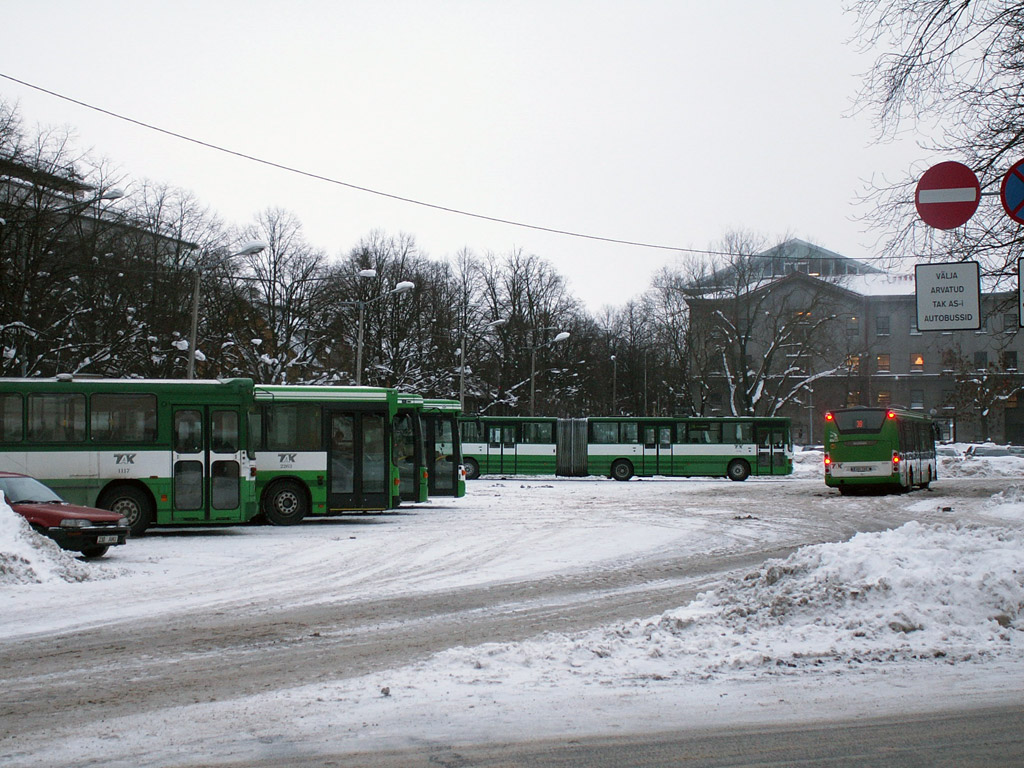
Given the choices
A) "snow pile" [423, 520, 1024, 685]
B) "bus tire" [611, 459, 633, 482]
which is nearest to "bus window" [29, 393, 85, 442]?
"snow pile" [423, 520, 1024, 685]

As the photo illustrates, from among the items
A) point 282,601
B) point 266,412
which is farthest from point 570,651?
point 266,412

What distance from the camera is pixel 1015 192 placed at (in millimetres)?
8945

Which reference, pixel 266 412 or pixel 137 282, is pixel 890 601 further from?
pixel 137 282

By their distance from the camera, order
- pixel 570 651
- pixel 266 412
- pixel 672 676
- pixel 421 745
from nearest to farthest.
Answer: pixel 421 745
pixel 672 676
pixel 570 651
pixel 266 412

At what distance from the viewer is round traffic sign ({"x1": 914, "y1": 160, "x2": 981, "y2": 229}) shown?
32.0ft

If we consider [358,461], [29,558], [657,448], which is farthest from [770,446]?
[29,558]

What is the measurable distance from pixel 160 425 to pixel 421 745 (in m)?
15.6

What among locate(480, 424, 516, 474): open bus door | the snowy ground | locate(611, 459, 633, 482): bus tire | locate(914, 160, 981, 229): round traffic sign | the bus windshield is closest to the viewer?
the snowy ground

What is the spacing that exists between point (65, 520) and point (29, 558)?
2.07 metres

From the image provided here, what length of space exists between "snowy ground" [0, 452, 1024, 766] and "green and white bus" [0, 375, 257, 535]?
2843 mm

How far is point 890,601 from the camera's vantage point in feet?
30.5

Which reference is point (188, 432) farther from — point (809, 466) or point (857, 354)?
point (857, 354)

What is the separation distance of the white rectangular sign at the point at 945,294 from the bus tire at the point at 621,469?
36.0 meters

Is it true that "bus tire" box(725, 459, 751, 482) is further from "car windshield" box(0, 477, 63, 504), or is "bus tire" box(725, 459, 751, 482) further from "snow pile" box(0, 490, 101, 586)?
"snow pile" box(0, 490, 101, 586)
